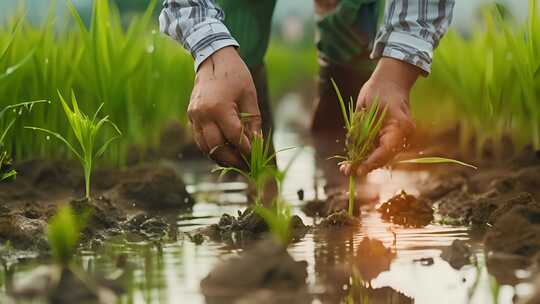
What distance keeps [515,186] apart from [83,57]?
1.59m

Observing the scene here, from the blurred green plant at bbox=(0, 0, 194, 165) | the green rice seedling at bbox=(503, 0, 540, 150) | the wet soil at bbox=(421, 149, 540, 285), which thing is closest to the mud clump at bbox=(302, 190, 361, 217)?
the wet soil at bbox=(421, 149, 540, 285)

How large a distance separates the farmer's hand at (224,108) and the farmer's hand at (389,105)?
0.28m

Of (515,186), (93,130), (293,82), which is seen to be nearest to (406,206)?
(515,186)

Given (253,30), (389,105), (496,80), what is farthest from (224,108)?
(496,80)

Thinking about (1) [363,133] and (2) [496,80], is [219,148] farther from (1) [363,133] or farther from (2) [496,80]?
(2) [496,80]

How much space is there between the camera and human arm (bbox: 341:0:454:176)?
9.61 feet

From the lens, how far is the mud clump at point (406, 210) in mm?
3283

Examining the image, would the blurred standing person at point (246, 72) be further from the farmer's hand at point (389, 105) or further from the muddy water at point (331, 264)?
the muddy water at point (331, 264)

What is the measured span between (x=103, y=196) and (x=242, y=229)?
0.56 metres

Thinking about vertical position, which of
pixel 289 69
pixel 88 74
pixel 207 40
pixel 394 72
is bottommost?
pixel 394 72

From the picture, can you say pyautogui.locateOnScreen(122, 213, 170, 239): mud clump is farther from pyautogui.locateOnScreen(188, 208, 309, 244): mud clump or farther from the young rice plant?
the young rice plant

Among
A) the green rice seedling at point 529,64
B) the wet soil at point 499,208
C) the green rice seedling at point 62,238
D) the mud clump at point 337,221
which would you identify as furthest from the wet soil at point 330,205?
the green rice seedling at point 62,238

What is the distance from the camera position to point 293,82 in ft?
34.8

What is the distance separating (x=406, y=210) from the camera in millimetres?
3342
